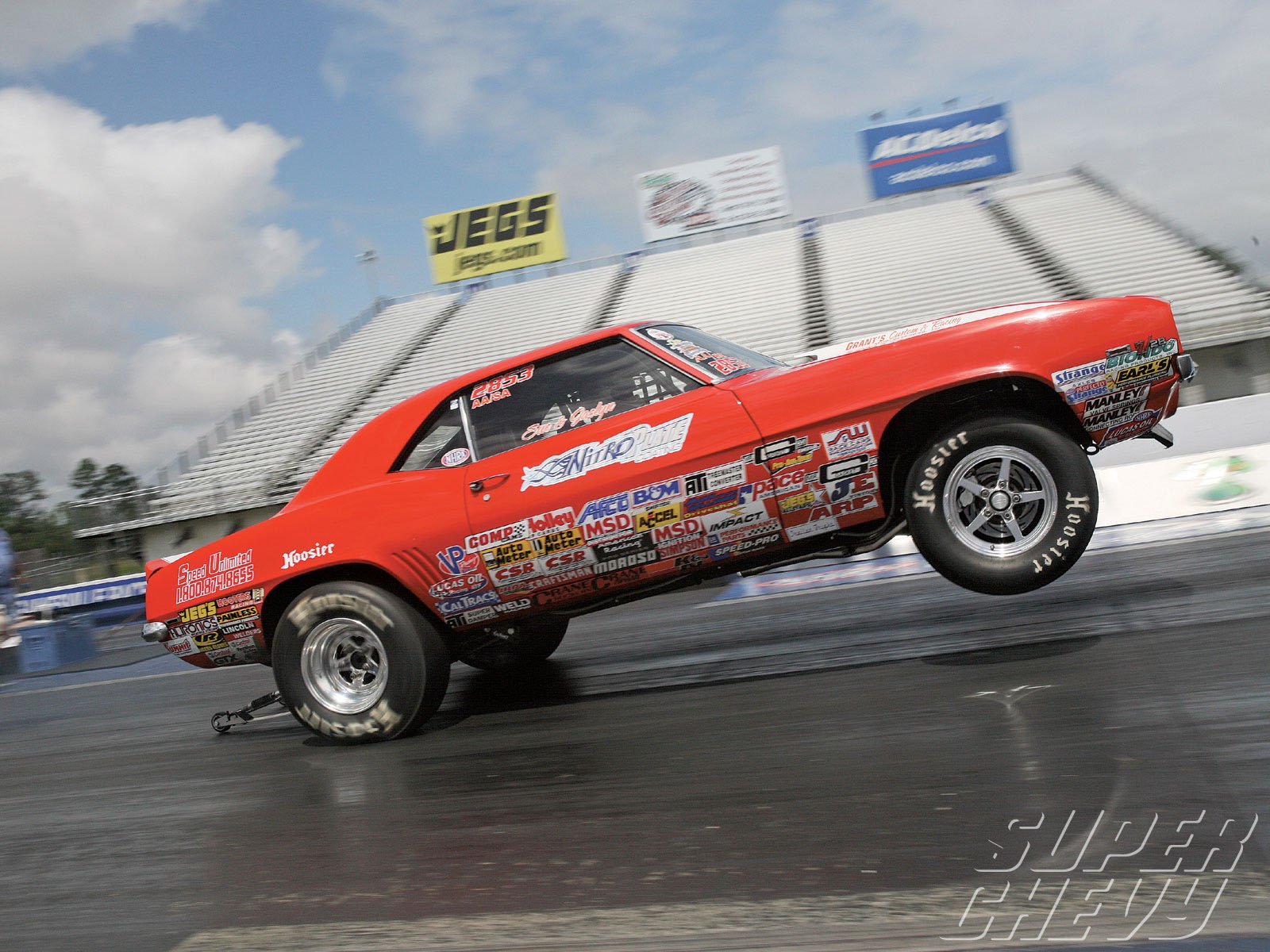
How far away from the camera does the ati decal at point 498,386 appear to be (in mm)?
4633

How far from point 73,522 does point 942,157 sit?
88.6 feet

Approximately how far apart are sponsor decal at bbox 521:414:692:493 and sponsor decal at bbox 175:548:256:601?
1.45 m

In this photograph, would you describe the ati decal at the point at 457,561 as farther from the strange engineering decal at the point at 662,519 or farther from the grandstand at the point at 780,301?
the grandstand at the point at 780,301

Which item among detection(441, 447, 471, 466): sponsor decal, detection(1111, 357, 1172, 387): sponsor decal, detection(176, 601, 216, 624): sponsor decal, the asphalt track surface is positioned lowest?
the asphalt track surface

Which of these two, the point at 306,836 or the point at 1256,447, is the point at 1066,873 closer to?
the point at 306,836

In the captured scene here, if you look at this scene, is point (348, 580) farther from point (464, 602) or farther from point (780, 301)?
point (780, 301)

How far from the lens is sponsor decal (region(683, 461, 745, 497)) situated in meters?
4.13

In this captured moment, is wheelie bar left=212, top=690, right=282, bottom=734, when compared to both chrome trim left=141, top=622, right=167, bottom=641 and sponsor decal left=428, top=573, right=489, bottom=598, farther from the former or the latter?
sponsor decal left=428, top=573, right=489, bottom=598

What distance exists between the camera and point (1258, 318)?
19797 millimetres

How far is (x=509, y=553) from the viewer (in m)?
4.37

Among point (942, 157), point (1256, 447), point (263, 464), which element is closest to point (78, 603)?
point (263, 464)

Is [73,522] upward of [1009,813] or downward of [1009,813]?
upward

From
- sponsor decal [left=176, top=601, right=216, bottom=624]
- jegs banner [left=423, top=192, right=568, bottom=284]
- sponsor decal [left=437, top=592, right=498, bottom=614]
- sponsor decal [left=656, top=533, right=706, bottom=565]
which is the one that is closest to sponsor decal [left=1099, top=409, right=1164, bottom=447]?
sponsor decal [left=656, top=533, right=706, bottom=565]

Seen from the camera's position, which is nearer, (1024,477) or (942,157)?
(1024,477)
